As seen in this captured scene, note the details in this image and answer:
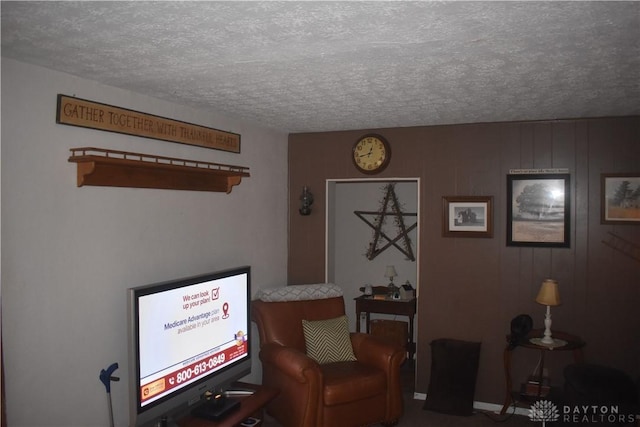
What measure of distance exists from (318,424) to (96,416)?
1490mm

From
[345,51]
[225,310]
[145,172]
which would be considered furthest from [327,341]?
[345,51]

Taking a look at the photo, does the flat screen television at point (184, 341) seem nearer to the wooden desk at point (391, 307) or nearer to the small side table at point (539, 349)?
the wooden desk at point (391, 307)

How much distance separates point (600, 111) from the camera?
3.84 meters

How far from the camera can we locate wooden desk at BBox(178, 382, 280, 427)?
312 cm

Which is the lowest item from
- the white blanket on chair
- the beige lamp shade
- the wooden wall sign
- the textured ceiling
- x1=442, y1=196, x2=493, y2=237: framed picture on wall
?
the white blanket on chair

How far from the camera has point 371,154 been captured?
15.8 feet

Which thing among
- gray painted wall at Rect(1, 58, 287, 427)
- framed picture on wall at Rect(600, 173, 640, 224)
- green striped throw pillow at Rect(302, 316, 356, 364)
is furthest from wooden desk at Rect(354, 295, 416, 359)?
gray painted wall at Rect(1, 58, 287, 427)

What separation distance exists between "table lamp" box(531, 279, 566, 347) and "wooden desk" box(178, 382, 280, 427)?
212 centimetres

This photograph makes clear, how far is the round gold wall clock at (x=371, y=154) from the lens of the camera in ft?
15.6

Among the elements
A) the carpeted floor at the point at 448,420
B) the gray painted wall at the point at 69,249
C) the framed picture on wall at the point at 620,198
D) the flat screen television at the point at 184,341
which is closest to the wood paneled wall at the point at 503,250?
the framed picture on wall at the point at 620,198

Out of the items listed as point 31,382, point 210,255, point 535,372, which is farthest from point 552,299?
point 31,382

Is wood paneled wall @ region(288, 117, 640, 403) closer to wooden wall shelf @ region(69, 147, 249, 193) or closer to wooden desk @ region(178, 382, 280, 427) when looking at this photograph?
wooden wall shelf @ region(69, 147, 249, 193)

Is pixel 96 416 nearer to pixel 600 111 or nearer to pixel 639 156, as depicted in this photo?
pixel 600 111

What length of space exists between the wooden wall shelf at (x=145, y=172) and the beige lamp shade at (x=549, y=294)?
2512mm
